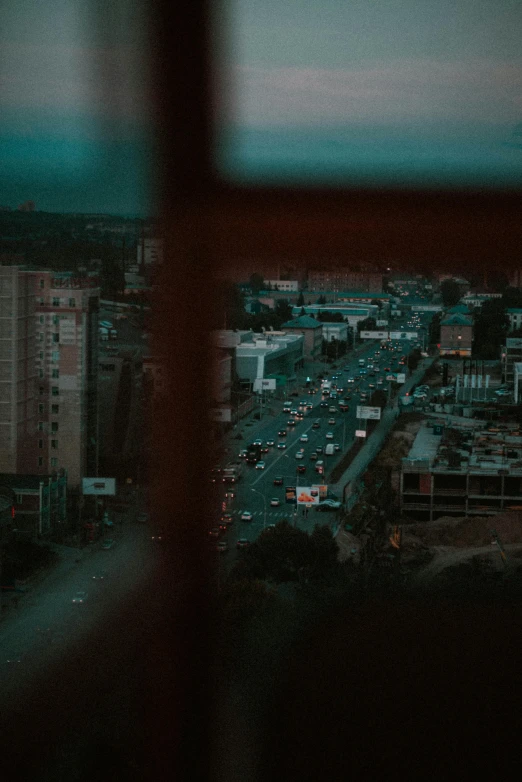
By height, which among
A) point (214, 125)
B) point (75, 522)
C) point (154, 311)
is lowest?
point (75, 522)

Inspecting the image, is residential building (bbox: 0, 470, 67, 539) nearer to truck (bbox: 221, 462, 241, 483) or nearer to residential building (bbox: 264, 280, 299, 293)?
truck (bbox: 221, 462, 241, 483)

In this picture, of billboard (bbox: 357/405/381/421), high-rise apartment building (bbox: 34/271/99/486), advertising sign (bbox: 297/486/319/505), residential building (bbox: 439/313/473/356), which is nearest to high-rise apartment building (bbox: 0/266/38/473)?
high-rise apartment building (bbox: 34/271/99/486)

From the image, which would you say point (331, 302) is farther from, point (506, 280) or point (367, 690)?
point (367, 690)

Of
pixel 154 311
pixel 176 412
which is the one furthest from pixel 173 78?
pixel 176 412

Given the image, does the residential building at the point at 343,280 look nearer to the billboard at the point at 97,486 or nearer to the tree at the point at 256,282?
the tree at the point at 256,282

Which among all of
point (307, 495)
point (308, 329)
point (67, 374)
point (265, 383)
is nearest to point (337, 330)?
point (308, 329)

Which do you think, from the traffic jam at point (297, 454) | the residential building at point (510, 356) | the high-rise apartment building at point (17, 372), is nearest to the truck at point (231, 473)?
the traffic jam at point (297, 454)

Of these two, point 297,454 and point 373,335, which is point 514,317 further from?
point 297,454

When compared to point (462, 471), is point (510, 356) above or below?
above
